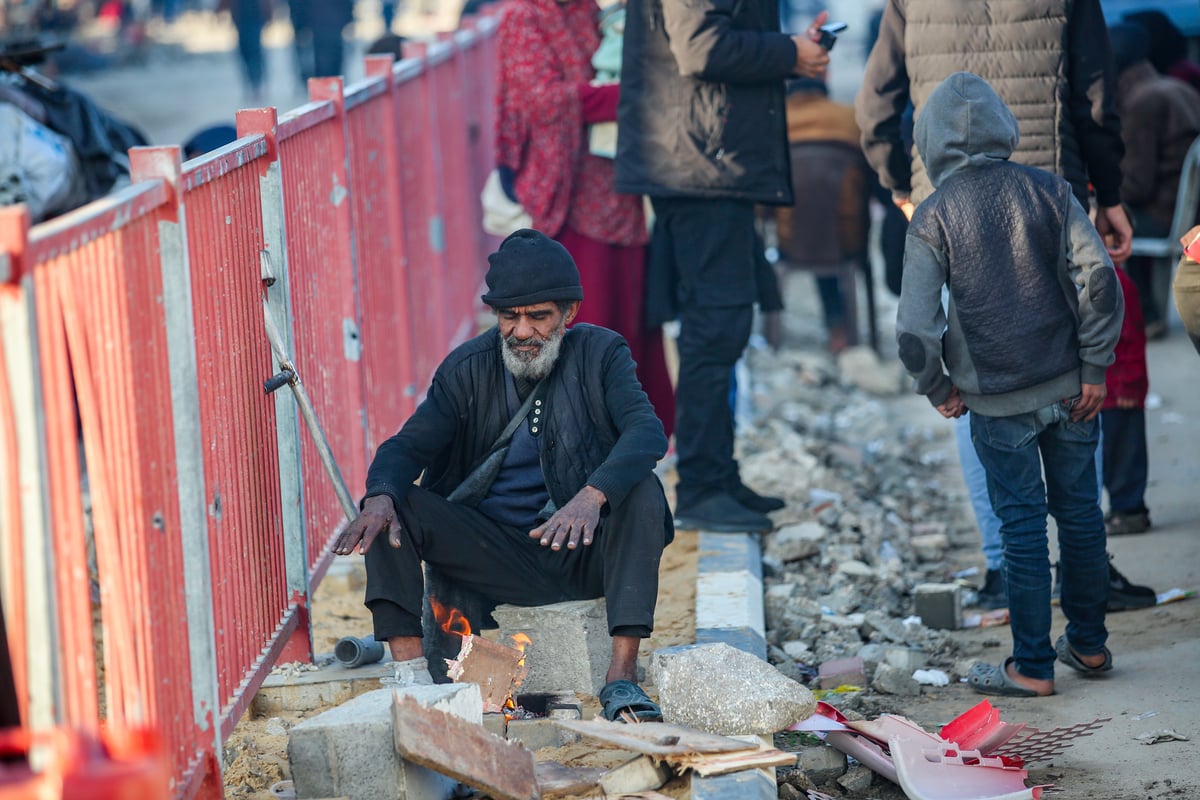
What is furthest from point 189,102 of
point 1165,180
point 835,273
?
point 1165,180

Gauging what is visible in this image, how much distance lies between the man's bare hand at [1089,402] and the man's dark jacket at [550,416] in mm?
1232

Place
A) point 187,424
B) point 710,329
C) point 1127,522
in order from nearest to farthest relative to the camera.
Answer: point 187,424 < point 710,329 < point 1127,522

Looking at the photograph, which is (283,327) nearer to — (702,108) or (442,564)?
(442,564)

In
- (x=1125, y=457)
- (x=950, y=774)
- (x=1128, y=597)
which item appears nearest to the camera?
(x=950, y=774)

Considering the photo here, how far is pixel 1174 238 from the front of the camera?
9.93 m

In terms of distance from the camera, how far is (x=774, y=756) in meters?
3.97

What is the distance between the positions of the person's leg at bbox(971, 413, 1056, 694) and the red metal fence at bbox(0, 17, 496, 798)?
6.94 ft

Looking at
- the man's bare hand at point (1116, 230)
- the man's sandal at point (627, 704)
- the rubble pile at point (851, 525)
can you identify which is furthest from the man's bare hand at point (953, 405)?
the man's sandal at point (627, 704)

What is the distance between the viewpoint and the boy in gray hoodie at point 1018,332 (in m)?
4.64

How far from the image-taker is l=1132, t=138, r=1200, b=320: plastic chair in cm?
971

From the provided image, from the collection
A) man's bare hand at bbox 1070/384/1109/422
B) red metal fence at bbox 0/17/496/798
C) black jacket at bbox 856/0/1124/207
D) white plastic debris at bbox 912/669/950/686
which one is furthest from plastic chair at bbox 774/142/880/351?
man's bare hand at bbox 1070/384/1109/422

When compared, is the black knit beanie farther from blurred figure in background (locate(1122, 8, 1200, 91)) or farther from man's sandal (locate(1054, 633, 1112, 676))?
blurred figure in background (locate(1122, 8, 1200, 91))

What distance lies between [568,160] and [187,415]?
3.50 meters

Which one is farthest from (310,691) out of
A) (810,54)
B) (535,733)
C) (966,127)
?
(810,54)
